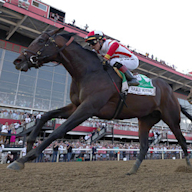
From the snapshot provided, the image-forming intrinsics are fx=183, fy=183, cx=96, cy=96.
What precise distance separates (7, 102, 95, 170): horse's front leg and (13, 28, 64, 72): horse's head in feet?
3.57

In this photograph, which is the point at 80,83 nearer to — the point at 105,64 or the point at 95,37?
the point at 105,64

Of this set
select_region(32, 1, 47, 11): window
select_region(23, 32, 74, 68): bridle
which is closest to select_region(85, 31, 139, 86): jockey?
select_region(23, 32, 74, 68): bridle

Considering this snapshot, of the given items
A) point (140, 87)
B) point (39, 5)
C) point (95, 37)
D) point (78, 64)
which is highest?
point (39, 5)

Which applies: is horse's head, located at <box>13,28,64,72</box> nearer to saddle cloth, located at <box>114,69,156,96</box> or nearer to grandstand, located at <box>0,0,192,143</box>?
saddle cloth, located at <box>114,69,156,96</box>

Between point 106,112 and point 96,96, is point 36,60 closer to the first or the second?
point 96,96

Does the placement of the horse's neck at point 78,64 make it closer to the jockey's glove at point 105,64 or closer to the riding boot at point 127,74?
the jockey's glove at point 105,64

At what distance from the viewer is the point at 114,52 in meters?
3.44

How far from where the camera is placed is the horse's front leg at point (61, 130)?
2217 millimetres

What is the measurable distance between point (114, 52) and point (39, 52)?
135 centimetres

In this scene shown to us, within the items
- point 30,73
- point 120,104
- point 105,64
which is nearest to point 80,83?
point 105,64

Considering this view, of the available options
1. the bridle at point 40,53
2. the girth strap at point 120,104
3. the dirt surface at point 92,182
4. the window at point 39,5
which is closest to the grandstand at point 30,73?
the window at point 39,5

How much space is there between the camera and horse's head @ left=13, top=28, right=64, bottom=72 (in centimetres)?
293

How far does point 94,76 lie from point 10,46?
21129mm

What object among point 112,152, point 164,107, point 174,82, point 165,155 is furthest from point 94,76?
point 174,82
